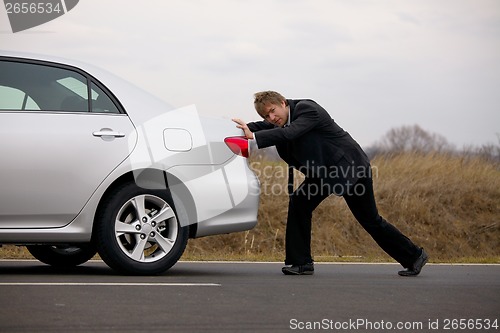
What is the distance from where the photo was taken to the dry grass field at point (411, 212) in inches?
741

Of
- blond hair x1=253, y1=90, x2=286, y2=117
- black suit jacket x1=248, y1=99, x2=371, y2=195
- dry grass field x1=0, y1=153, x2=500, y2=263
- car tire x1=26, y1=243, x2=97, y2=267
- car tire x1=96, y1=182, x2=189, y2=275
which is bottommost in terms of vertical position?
dry grass field x1=0, y1=153, x2=500, y2=263

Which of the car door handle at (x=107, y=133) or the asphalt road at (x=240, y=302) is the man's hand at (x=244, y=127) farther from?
the asphalt road at (x=240, y=302)

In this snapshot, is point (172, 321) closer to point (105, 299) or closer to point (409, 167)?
point (105, 299)

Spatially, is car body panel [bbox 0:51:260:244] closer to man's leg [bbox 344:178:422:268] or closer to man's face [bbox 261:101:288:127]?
man's face [bbox 261:101:288:127]

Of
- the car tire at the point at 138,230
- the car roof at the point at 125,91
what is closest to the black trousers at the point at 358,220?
the car tire at the point at 138,230

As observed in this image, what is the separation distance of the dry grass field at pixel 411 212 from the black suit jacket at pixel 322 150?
26.3 feet

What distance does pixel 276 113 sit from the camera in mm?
9461

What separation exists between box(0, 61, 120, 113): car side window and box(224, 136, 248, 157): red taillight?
1006mm

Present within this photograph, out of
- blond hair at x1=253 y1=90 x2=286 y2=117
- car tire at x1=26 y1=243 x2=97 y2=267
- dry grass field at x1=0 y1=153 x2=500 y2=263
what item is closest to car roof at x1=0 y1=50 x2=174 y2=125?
blond hair at x1=253 y1=90 x2=286 y2=117

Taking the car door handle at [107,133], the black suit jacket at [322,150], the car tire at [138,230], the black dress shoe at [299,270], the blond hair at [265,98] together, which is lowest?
the black dress shoe at [299,270]

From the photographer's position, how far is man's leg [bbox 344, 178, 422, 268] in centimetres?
971

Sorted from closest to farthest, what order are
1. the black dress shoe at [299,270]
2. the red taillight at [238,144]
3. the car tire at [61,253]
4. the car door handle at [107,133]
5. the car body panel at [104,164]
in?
1. the car body panel at [104,164]
2. the car door handle at [107,133]
3. the red taillight at [238,144]
4. the black dress shoe at [299,270]
5. the car tire at [61,253]

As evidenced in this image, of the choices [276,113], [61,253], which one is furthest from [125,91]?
[61,253]

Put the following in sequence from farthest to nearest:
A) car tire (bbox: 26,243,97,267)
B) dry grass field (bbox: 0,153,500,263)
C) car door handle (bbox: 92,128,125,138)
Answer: dry grass field (bbox: 0,153,500,263), car tire (bbox: 26,243,97,267), car door handle (bbox: 92,128,125,138)
